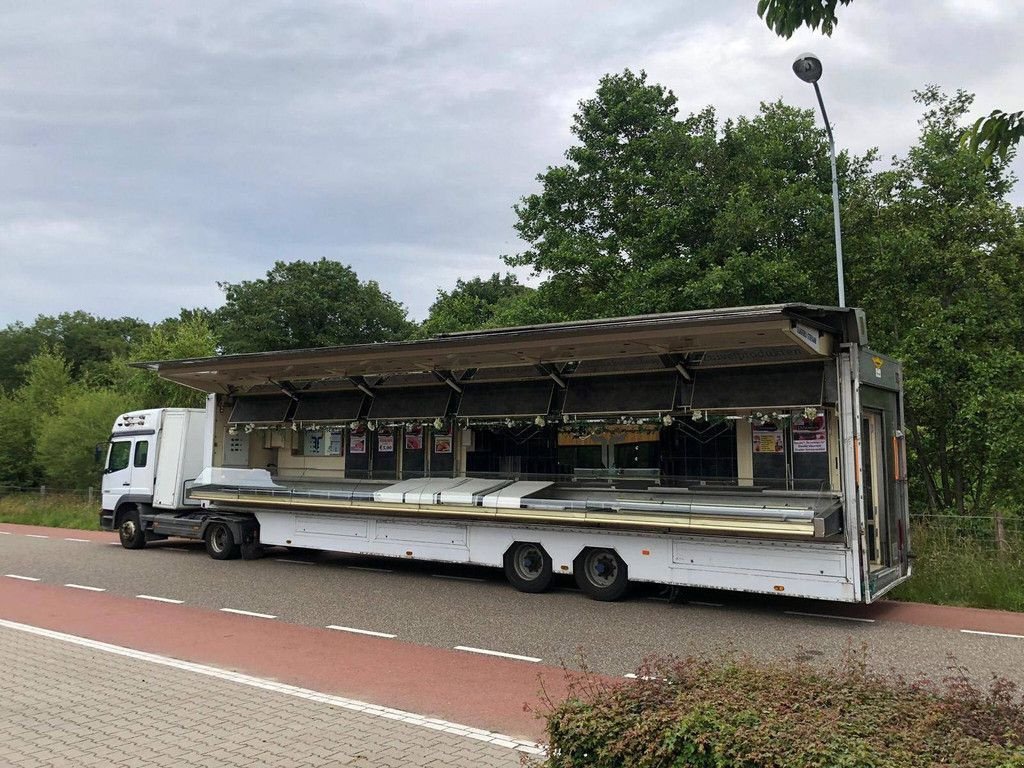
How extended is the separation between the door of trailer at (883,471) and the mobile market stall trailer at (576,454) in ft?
0.12

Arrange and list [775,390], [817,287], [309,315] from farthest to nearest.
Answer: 1. [309,315]
2. [817,287]
3. [775,390]

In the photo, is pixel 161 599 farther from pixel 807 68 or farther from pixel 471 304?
pixel 471 304

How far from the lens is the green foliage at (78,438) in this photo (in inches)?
1145

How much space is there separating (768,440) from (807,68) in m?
5.93

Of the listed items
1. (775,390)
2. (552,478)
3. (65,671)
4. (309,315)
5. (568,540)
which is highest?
(309,315)

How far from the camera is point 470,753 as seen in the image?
5078mm

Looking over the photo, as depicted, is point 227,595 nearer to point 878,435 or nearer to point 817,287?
point 878,435

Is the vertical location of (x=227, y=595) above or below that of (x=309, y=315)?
below

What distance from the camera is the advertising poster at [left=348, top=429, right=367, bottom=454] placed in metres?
15.7

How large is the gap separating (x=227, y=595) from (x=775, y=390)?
815 centimetres

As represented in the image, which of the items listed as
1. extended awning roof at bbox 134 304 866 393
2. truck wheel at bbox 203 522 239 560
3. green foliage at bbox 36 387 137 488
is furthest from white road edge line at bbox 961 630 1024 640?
green foliage at bbox 36 387 137 488

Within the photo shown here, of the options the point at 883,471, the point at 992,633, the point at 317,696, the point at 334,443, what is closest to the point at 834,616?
the point at 992,633

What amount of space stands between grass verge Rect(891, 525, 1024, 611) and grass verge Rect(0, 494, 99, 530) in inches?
840

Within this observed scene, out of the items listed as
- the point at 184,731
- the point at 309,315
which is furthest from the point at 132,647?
the point at 309,315
